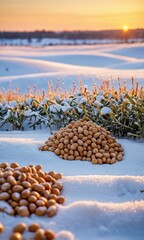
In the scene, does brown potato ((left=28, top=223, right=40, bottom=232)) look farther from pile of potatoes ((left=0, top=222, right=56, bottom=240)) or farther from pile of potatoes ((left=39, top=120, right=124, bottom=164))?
pile of potatoes ((left=39, top=120, right=124, bottom=164))

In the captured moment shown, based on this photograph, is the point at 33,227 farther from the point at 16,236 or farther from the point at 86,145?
the point at 86,145

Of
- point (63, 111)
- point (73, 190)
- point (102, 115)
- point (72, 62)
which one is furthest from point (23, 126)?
point (72, 62)

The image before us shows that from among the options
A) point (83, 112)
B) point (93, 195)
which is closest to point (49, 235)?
point (93, 195)

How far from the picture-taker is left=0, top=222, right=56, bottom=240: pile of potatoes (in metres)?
2.11

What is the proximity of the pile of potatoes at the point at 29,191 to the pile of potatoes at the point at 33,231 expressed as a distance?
16cm

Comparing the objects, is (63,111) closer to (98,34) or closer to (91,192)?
(91,192)

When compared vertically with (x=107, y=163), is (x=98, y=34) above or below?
above

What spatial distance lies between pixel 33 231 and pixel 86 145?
162 cm

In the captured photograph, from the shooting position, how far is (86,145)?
3.75m

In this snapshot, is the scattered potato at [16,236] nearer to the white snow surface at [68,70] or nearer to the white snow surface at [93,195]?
the white snow surface at [93,195]

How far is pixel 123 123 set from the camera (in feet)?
14.1

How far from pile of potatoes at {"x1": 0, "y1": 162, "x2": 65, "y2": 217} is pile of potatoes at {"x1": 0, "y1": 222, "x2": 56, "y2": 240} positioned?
158 mm

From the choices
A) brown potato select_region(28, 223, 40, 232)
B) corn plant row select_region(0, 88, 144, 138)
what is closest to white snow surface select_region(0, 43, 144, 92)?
corn plant row select_region(0, 88, 144, 138)

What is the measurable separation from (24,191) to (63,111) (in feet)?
7.33
